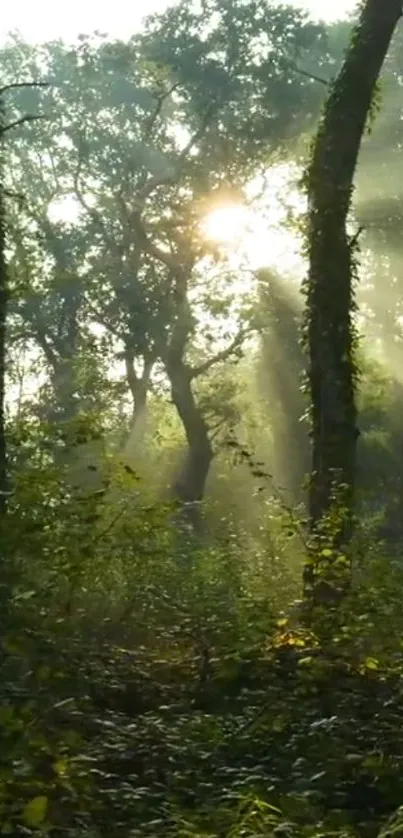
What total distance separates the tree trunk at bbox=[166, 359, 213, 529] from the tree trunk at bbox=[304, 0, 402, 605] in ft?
68.7

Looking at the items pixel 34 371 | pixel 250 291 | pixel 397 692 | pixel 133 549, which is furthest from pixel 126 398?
pixel 397 692

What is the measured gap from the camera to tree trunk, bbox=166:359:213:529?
3189 cm

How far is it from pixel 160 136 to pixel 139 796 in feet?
108

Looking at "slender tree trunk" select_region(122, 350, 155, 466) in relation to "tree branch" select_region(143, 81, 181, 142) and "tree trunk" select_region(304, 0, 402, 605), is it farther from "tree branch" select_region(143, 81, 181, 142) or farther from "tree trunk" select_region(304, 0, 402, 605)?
"tree trunk" select_region(304, 0, 402, 605)

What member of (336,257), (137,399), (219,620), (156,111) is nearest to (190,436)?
(137,399)

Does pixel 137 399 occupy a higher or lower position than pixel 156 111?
lower

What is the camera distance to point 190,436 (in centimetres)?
Result: 3216

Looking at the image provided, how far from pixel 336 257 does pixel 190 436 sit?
21.5m

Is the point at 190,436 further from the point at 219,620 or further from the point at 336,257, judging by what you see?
the point at 219,620

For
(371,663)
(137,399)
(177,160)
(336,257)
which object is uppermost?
(177,160)

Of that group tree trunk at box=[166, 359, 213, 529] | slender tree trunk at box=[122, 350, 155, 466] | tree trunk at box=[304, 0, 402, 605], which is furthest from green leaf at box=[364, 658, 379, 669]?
slender tree trunk at box=[122, 350, 155, 466]

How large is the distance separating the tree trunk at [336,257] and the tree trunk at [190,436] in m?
20.9

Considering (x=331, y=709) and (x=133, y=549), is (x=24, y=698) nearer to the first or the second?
(x=331, y=709)

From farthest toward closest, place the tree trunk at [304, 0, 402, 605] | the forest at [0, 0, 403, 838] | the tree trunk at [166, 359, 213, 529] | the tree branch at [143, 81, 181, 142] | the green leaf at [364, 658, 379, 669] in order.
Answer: the tree branch at [143, 81, 181, 142] → the tree trunk at [166, 359, 213, 529] → the tree trunk at [304, 0, 402, 605] → the green leaf at [364, 658, 379, 669] → the forest at [0, 0, 403, 838]
